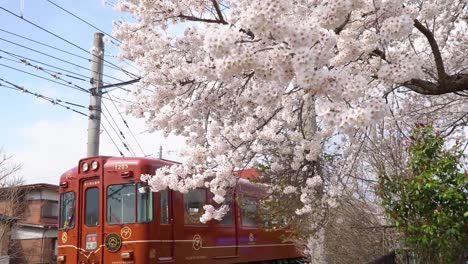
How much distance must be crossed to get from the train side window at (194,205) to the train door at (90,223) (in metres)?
1.62

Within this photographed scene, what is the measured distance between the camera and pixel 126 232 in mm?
9492

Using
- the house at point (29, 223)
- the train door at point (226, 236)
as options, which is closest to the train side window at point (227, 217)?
the train door at point (226, 236)

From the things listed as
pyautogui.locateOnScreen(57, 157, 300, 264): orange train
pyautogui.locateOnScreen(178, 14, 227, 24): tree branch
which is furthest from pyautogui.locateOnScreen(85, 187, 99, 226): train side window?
pyautogui.locateOnScreen(178, 14, 227, 24): tree branch

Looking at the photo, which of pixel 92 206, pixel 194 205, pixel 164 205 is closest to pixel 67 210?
pixel 92 206

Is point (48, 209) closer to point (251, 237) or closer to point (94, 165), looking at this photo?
point (251, 237)

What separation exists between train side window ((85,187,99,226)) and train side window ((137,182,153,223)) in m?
1.05

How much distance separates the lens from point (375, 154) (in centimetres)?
868

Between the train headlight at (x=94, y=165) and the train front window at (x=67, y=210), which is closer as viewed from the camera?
the train headlight at (x=94, y=165)

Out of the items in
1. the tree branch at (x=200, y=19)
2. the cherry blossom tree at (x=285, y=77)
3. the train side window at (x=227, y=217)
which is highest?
→ the tree branch at (x=200, y=19)

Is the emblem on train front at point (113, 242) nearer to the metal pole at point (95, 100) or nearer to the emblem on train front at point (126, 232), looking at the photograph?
the emblem on train front at point (126, 232)

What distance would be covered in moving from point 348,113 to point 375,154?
18.1ft

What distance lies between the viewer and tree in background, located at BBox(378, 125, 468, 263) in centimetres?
626

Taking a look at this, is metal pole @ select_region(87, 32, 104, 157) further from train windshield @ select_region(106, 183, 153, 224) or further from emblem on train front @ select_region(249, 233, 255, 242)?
emblem on train front @ select_region(249, 233, 255, 242)

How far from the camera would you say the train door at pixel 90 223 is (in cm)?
981
